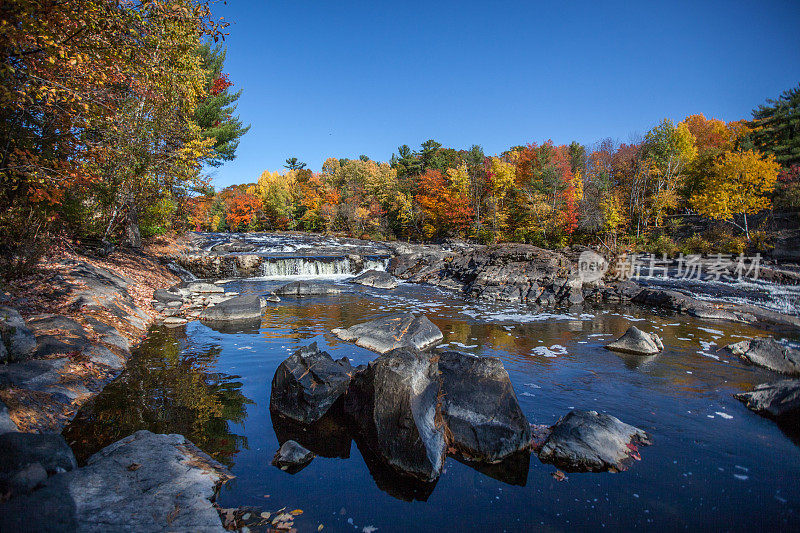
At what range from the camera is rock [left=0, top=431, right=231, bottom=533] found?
277 centimetres

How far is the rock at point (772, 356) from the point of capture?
7.64 meters

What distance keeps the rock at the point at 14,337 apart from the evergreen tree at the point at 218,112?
21.1 m

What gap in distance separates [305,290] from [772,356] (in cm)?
1616

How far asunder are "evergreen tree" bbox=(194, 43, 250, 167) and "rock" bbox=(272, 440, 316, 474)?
24.3 m

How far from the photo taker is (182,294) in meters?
14.1

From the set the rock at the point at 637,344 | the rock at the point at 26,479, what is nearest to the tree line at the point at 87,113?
the rock at the point at 26,479

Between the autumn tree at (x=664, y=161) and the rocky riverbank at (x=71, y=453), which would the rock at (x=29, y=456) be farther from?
the autumn tree at (x=664, y=161)

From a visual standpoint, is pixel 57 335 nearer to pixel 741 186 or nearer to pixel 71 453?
pixel 71 453

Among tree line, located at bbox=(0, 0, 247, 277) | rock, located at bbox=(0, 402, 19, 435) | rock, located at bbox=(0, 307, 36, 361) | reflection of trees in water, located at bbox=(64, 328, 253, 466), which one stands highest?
tree line, located at bbox=(0, 0, 247, 277)

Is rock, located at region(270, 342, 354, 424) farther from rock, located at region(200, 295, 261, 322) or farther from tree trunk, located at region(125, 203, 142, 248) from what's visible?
tree trunk, located at region(125, 203, 142, 248)

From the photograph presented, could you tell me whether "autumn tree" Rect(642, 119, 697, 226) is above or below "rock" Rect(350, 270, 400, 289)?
above

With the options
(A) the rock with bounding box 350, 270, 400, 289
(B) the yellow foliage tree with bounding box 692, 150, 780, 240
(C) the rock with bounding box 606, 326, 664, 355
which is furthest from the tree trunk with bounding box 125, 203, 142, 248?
(B) the yellow foliage tree with bounding box 692, 150, 780, 240

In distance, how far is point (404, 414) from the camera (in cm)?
438

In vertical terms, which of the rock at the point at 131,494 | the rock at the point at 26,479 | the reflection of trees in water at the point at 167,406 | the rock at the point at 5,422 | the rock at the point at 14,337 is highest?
the rock at the point at 14,337
